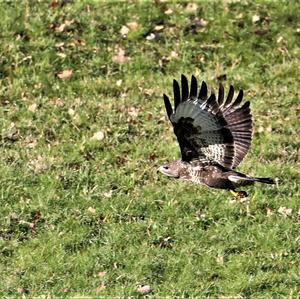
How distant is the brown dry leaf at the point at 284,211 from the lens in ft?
33.3

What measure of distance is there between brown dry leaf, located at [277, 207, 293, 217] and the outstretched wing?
1745 millimetres

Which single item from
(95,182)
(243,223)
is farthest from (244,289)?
(95,182)

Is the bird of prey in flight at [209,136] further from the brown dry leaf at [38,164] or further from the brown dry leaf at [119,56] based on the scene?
the brown dry leaf at [119,56]

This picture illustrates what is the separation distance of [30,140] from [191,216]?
8.67 ft

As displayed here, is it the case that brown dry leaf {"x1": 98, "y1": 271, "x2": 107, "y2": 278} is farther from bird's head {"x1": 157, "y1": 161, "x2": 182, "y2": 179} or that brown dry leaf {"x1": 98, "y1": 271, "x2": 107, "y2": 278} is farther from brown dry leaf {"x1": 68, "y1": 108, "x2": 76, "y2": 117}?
brown dry leaf {"x1": 68, "y1": 108, "x2": 76, "y2": 117}

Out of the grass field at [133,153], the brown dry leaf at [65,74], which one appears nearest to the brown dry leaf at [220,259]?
the grass field at [133,153]

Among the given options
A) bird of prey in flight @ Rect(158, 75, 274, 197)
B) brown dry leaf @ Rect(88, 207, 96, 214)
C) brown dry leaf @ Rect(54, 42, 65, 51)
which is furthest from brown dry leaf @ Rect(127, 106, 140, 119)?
bird of prey in flight @ Rect(158, 75, 274, 197)

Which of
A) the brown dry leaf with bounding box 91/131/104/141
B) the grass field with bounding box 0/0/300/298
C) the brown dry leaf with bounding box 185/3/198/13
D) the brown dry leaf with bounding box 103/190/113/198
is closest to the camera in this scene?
the grass field with bounding box 0/0/300/298

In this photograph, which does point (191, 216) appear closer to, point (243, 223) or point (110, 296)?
point (243, 223)

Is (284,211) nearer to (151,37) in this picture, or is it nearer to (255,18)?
(151,37)

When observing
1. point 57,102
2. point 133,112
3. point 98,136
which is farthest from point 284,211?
point 57,102

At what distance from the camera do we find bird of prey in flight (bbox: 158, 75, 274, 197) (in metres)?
7.98

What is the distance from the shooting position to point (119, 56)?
13828 millimetres

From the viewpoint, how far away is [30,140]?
11570 millimetres
